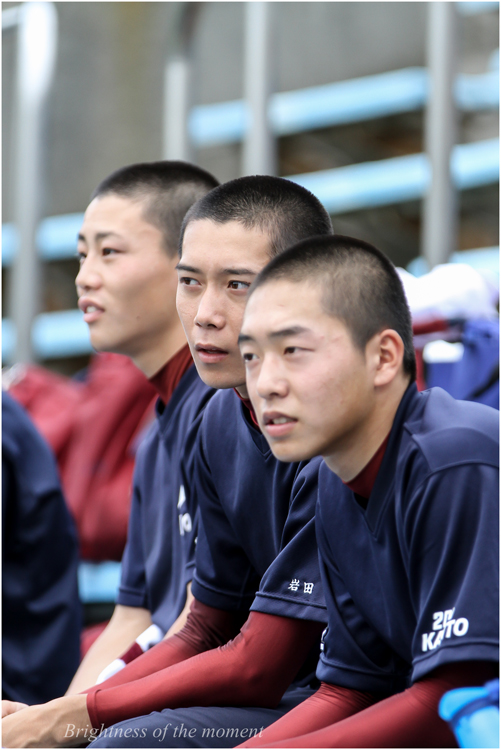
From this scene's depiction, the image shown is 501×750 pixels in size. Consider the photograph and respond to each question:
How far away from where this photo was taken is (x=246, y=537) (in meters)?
1.25

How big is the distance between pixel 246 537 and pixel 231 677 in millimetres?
186

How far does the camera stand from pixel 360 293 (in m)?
0.93

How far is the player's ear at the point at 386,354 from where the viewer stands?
92cm

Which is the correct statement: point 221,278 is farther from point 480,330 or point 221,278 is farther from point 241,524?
point 480,330

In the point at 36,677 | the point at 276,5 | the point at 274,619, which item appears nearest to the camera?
the point at 274,619

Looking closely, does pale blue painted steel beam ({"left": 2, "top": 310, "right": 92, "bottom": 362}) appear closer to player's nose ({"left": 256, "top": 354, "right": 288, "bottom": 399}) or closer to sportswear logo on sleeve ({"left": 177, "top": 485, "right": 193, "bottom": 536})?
sportswear logo on sleeve ({"left": 177, "top": 485, "right": 193, "bottom": 536})

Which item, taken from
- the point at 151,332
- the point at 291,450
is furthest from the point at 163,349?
the point at 291,450

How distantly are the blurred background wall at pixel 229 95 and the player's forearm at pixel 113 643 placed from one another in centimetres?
233

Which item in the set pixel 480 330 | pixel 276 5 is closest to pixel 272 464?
pixel 480 330

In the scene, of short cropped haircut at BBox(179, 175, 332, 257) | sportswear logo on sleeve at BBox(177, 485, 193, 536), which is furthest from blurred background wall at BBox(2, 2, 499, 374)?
short cropped haircut at BBox(179, 175, 332, 257)

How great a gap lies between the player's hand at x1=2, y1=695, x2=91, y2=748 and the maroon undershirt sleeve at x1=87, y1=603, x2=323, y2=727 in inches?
0.6

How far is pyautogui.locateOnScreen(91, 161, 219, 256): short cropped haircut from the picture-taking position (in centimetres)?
155

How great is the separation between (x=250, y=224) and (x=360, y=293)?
0.25 meters

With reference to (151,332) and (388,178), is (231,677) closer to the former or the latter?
(151,332)
